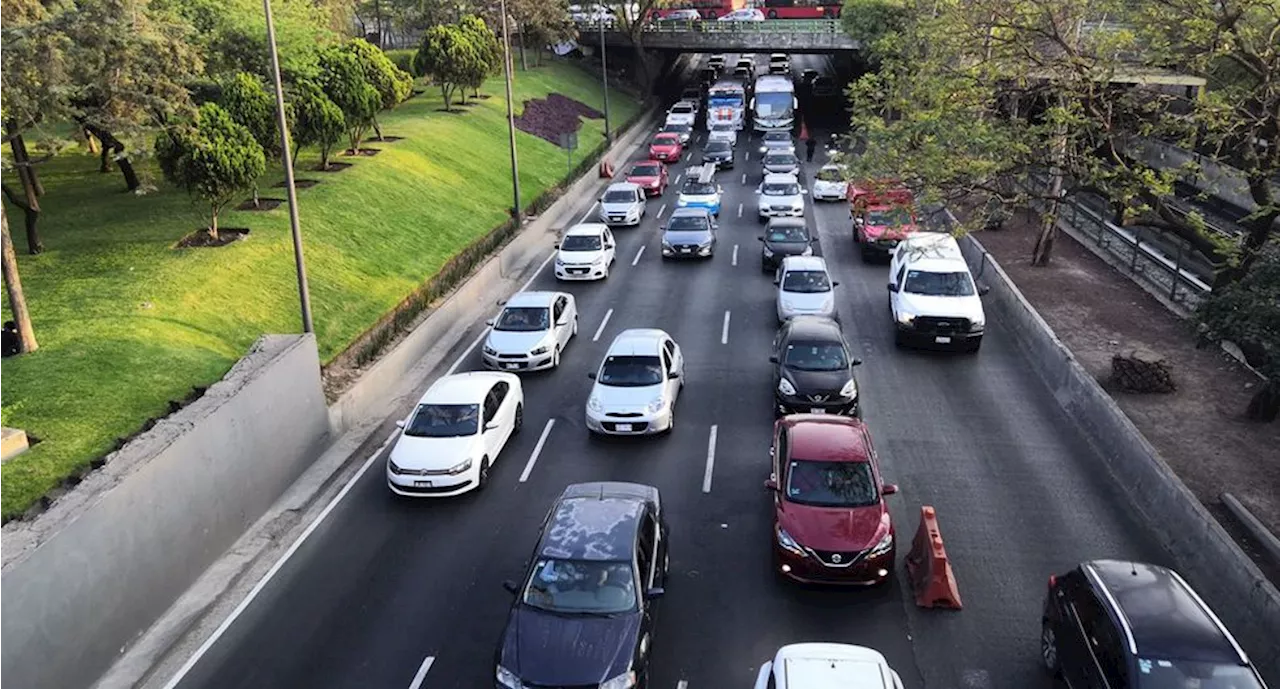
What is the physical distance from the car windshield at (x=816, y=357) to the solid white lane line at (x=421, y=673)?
9.12 metres

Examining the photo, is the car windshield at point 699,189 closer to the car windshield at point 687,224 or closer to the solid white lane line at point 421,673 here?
the car windshield at point 687,224

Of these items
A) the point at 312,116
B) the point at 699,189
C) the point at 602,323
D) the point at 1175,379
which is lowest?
the point at 602,323

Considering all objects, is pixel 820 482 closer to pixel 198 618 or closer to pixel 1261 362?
pixel 1261 362

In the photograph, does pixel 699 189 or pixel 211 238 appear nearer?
pixel 211 238

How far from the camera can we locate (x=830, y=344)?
59.4ft

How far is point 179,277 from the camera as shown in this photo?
2045 centimetres

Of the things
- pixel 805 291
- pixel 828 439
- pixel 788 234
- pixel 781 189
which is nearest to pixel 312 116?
pixel 788 234

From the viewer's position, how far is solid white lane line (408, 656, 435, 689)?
10.9 m

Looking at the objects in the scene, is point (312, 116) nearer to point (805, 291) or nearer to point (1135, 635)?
point (805, 291)

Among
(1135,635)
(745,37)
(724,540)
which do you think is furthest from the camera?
(745,37)

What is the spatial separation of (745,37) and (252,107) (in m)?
43.1

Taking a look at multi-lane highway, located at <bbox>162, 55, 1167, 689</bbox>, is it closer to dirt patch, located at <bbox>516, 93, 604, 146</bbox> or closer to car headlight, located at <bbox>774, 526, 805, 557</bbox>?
car headlight, located at <bbox>774, 526, 805, 557</bbox>

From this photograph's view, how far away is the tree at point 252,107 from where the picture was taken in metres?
25.2

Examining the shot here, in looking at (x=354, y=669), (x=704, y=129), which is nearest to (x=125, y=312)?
(x=354, y=669)
